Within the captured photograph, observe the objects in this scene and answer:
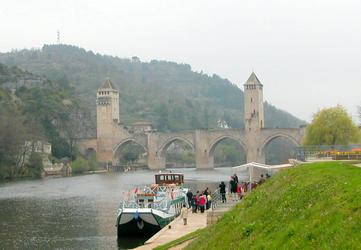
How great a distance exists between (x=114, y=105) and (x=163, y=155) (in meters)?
14.0

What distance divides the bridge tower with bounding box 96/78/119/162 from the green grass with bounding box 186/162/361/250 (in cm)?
10935

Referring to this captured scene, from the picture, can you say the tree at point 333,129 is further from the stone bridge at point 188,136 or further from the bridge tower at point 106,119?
the bridge tower at point 106,119

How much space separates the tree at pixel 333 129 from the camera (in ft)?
211

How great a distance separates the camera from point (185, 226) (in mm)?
28125

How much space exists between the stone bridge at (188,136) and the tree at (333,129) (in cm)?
4654

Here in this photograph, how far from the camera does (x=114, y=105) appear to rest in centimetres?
13200

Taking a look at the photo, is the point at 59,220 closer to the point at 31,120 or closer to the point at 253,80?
the point at 31,120

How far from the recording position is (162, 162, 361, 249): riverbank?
1164cm

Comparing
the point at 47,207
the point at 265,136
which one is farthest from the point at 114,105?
the point at 47,207

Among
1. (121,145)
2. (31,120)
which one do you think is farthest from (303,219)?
(121,145)

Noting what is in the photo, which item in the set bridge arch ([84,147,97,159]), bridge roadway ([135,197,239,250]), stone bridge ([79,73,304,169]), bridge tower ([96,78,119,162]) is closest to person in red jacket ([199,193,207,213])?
bridge roadway ([135,197,239,250])

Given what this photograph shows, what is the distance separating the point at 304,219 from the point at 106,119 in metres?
118

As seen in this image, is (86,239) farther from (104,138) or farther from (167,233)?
(104,138)

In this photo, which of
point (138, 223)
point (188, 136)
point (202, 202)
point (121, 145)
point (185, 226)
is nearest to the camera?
point (185, 226)
